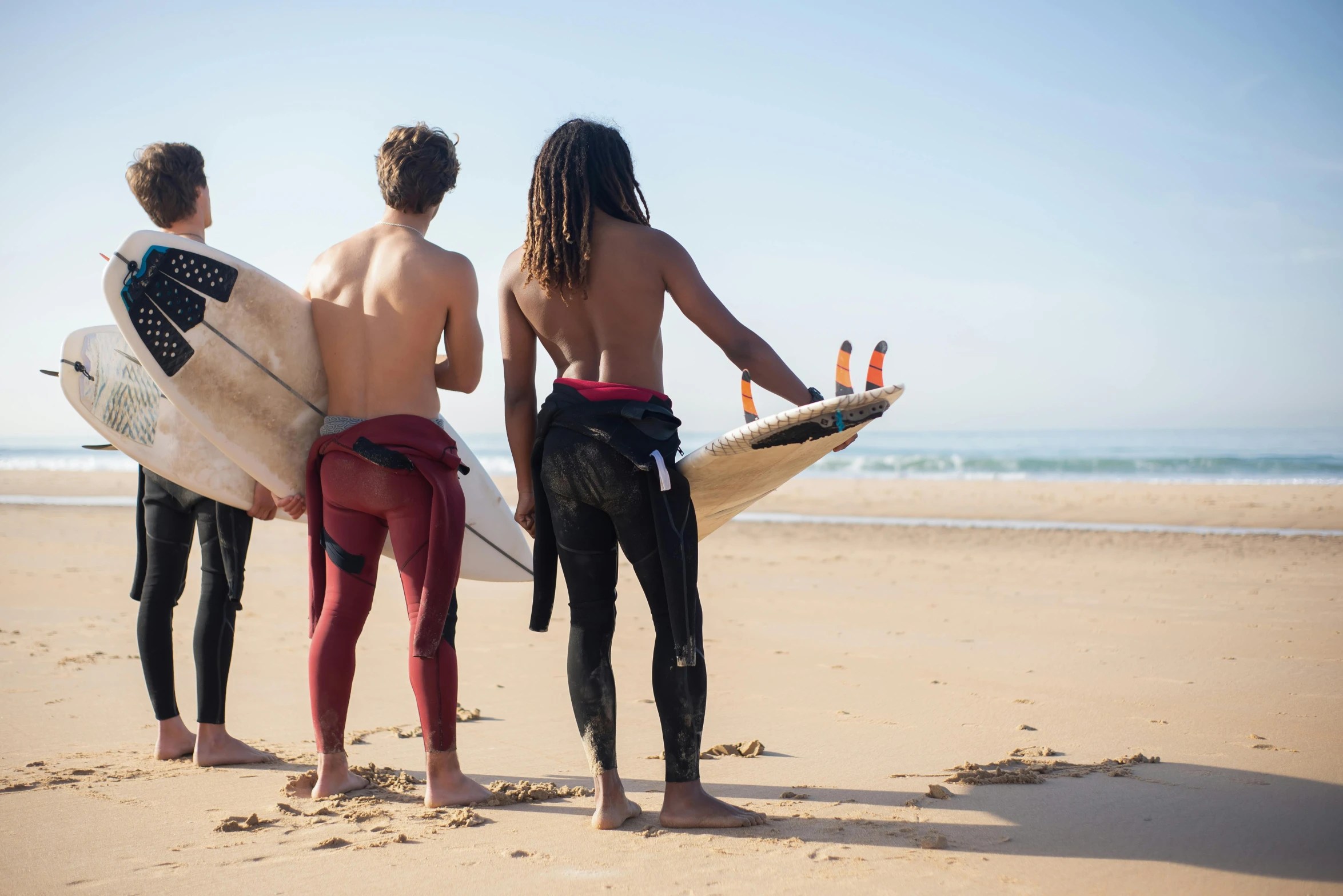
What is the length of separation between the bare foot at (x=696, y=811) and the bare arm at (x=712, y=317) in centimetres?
106

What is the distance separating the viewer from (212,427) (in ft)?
9.64

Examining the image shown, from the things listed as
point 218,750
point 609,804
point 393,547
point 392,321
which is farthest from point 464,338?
point 218,750

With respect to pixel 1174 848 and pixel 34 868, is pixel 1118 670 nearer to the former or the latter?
pixel 1174 848

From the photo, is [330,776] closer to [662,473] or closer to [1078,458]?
[662,473]

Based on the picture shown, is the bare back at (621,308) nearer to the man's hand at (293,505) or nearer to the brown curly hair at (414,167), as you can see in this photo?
the brown curly hair at (414,167)

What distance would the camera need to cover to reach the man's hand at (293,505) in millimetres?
2986

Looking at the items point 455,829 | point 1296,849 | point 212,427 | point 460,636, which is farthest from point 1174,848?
point 460,636

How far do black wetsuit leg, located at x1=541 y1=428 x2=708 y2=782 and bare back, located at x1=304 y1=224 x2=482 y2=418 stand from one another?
492 millimetres

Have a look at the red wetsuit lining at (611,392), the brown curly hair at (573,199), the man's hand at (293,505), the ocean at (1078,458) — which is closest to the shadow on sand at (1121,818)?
the red wetsuit lining at (611,392)

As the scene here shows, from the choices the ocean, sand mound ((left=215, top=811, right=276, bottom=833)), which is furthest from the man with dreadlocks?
the ocean

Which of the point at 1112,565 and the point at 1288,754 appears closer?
the point at 1288,754

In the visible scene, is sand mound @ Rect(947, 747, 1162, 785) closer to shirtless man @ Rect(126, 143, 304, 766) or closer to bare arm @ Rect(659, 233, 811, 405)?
bare arm @ Rect(659, 233, 811, 405)

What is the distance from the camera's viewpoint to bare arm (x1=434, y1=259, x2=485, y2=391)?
9.04 ft

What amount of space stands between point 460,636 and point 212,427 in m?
2.89
